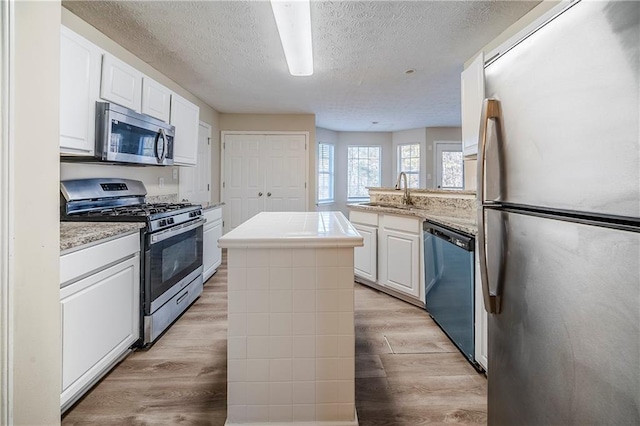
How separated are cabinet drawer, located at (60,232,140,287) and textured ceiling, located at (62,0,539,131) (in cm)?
163

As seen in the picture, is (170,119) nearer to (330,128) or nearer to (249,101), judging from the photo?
(249,101)

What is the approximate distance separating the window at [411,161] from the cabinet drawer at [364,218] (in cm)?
409

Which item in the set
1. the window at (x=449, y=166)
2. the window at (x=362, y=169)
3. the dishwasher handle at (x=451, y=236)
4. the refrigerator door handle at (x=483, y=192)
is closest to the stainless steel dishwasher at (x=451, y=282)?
the dishwasher handle at (x=451, y=236)

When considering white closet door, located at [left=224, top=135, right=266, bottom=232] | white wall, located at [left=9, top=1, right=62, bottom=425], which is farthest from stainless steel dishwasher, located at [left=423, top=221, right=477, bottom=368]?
→ white closet door, located at [left=224, top=135, right=266, bottom=232]

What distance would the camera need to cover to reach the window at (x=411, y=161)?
24.8ft

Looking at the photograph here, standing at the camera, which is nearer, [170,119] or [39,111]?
[39,111]

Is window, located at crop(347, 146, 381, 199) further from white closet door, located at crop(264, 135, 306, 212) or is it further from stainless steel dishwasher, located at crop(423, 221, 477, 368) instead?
stainless steel dishwasher, located at crop(423, 221, 477, 368)

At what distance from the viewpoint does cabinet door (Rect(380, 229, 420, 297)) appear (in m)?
3.01

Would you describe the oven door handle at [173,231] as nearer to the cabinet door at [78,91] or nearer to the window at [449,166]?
the cabinet door at [78,91]

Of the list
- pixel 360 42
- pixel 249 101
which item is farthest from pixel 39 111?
pixel 249 101

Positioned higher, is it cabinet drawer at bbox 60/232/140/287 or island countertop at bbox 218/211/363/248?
island countertop at bbox 218/211/363/248

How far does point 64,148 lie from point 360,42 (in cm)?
233

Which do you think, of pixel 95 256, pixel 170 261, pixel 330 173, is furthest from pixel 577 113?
pixel 330 173

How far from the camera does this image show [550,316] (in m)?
0.87
